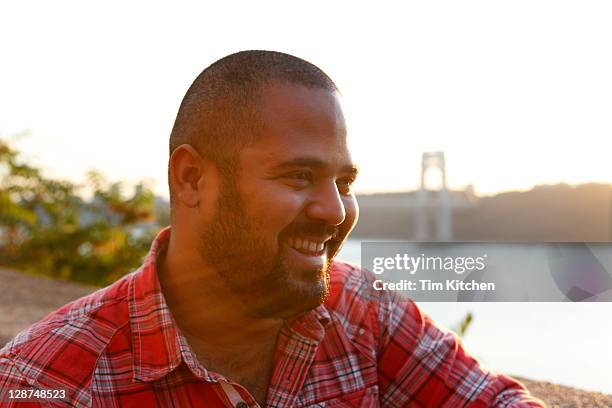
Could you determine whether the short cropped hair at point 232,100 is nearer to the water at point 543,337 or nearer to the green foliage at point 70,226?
the water at point 543,337

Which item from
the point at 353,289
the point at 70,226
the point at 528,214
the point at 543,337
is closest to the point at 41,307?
the point at 70,226

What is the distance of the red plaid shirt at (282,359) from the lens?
1509 mm

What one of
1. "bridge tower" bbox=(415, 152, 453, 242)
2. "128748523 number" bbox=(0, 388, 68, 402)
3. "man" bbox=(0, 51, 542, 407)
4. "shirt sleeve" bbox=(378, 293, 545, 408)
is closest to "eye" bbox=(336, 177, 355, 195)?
"man" bbox=(0, 51, 542, 407)

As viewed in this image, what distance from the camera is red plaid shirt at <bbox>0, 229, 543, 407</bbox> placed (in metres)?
1.51

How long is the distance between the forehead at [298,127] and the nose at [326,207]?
65 mm

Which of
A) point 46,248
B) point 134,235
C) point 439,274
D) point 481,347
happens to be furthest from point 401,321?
point 46,248

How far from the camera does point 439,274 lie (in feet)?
7.51

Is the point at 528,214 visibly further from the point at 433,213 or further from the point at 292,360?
the point at 292,360

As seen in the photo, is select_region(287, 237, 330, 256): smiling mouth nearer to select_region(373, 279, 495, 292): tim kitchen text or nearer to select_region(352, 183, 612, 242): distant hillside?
select_region(373, 279, 495, 292): tim kitchen text

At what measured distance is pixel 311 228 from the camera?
1562 mm

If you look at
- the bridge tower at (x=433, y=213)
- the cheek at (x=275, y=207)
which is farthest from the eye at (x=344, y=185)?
the bridge tower at (x=433, y=213)

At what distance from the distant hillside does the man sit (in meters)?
2.73

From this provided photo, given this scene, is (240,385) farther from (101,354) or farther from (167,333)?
(101,354)

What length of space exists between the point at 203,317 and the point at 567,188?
18.4 feet
